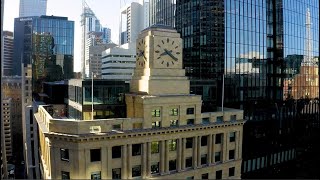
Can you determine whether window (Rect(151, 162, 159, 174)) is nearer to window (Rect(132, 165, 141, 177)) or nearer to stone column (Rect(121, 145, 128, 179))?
window (Rect(132, 165, 141, 177))

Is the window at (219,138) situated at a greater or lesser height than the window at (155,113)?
lesser

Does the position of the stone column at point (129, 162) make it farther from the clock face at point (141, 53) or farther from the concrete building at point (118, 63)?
the concrete building at point (118, 63)

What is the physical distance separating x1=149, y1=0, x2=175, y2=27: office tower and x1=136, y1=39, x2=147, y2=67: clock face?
73.0 ft

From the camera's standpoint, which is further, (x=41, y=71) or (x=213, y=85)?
(x=41, y=71)

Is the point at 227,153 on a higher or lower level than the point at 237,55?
lower

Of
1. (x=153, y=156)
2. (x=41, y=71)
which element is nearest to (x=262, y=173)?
(x=153, y=156)

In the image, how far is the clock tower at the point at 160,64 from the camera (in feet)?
132

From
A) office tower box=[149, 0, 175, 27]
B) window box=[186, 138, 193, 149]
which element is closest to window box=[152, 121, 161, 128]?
window box=[186, 138, 193, 149]

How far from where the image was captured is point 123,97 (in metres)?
42.3

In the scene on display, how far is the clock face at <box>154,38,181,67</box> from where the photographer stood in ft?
134

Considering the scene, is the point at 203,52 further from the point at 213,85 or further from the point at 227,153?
the point at 227,153

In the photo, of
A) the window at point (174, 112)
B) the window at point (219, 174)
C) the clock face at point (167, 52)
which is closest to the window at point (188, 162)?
the window at point (219, 174)

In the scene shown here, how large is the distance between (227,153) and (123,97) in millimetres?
16409

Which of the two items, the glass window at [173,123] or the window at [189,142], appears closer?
the glass window at [173,123]
